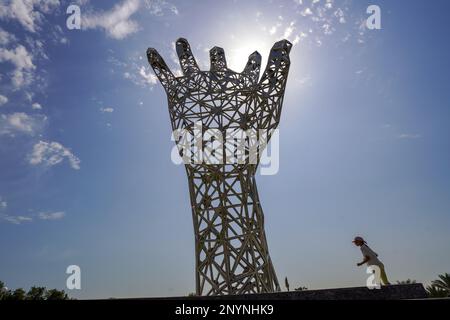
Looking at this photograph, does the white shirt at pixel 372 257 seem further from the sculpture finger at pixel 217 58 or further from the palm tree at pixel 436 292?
the palm tree at pixel 436 292

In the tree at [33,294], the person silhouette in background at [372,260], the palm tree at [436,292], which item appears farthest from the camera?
the tree at [33,294]

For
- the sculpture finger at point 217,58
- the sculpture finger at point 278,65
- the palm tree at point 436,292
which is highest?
the sculpture finger at point 217,58

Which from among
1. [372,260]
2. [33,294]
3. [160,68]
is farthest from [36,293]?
[372,260]

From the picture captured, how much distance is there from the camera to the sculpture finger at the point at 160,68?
11969 millimetres

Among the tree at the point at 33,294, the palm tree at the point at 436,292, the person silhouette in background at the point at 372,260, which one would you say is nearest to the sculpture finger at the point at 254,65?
the person silhouette in background at the point at 372,260

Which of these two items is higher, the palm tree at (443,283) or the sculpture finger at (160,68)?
the sculpture finger at (160,68)

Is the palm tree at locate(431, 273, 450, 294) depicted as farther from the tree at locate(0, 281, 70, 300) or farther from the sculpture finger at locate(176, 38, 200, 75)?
the tree at locate(0, 281, 70, 300)

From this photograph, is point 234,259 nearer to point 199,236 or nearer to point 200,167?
point 199,236

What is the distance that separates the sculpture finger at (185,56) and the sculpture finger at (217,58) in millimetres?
862

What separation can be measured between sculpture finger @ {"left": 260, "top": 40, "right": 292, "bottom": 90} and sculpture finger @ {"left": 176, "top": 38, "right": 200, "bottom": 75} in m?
3.22

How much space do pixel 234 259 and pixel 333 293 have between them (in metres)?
6.50

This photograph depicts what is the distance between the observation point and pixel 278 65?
38.4ft
